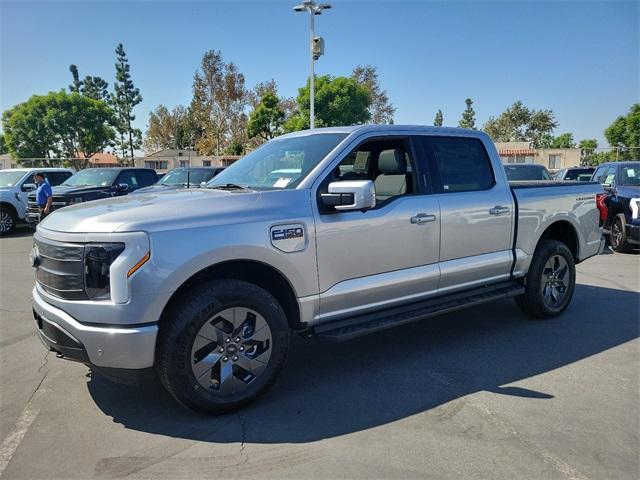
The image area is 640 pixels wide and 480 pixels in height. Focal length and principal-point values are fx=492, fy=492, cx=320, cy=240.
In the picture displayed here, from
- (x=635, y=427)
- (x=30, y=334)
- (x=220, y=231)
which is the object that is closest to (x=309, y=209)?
(x=220, y=231)

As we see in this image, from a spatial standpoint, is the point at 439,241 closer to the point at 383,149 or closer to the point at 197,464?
the point at 383,149

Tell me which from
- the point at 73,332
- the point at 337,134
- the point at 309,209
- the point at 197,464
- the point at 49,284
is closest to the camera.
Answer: the point at 197,464

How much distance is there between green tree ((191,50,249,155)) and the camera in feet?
163

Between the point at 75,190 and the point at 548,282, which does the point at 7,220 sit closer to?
the point at 75,190

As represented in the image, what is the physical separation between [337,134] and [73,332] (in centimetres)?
255

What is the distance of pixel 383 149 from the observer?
4.73m

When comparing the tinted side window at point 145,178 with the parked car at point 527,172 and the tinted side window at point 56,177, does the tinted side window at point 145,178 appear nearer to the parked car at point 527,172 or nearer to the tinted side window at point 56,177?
the tinted side window at point 56,177

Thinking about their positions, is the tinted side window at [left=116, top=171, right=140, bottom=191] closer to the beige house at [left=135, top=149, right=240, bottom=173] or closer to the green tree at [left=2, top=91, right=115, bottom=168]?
the beige house at [left=135, top=149, right=240, bottom=173]

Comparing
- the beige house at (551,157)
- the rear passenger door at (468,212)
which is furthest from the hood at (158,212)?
the beige house at (551,157)

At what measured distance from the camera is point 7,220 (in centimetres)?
1405

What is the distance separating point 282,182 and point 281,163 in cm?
43

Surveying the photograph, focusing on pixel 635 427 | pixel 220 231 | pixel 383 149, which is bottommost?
pixel 635 427

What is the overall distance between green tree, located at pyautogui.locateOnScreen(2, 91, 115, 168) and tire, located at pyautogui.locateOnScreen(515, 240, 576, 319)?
1702 inches

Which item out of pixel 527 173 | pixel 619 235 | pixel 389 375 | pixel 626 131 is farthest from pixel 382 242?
pixel 626 131
